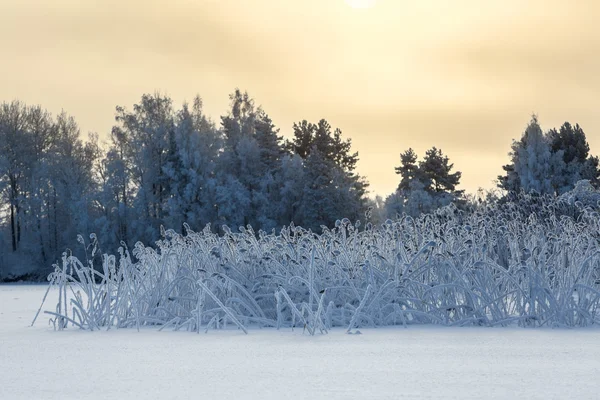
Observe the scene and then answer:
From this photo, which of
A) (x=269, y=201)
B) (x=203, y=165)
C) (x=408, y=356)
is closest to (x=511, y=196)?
(x=269, y=201)

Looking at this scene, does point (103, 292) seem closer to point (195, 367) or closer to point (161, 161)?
point (195, 367)

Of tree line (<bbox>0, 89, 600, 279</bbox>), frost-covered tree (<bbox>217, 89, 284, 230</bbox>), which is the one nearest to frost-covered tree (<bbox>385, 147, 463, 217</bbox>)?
tree line (<bbox>0, 89, 600, 279</bbox>)

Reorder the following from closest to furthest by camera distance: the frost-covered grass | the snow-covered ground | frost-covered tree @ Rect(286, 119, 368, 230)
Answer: the snow-covered ground → the frost-covered grass → frost-covered tree @ Rect(286, 119, 368, 230)

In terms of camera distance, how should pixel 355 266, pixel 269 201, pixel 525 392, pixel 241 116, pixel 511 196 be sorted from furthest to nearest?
pixel 241 116 → pixel 269 201 → pixel 511 196 → pixel 355 266 → pixel 525 392

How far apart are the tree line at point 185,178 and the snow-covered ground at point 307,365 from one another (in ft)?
101

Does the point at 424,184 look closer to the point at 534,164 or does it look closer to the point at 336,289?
the point at 534,164

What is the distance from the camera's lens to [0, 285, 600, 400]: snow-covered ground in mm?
3193

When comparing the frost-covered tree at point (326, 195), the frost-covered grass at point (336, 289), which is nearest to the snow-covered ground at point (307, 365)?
the frost-covered grass at point (336, 289)

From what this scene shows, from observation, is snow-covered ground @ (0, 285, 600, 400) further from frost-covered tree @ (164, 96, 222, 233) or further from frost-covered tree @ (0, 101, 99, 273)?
frost-covered tree @ (0, 101, 99, 273)

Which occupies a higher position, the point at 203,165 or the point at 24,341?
the point at 203,165

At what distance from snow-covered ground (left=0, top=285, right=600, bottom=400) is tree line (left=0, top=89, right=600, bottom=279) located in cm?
3080

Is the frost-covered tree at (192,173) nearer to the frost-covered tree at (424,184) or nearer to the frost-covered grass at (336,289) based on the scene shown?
the frost-covered tree at (424,184)

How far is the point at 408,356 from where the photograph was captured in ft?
13.7

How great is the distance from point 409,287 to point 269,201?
31.8 meters
